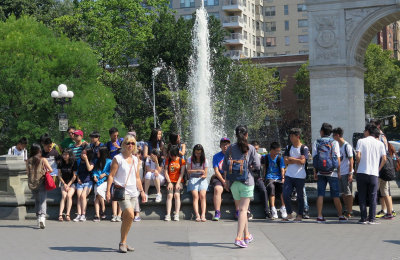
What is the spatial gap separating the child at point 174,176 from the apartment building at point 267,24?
73277 millimetres

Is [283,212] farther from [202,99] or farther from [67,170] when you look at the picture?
[202,99]

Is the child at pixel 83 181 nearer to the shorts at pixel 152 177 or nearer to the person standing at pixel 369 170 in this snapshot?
the shorts at pixel 152 177

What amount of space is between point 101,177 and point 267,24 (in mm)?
Answer: 81844

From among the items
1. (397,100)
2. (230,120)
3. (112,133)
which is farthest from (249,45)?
(112,133)

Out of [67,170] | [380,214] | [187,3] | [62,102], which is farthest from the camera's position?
[187,3]

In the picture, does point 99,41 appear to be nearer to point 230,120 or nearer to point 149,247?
point 230,120

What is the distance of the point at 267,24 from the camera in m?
93.1

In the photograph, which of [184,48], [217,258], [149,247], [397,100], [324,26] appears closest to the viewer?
[217,258]

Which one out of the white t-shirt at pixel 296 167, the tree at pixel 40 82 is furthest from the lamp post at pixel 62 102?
the white t-shirt at pixel 296 167

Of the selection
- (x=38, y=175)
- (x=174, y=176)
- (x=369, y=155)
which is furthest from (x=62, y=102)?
(x=369, y=155)

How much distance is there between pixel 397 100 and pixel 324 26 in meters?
47.8

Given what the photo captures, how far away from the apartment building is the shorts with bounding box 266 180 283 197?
7327 cm

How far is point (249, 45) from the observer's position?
8931 centimetres

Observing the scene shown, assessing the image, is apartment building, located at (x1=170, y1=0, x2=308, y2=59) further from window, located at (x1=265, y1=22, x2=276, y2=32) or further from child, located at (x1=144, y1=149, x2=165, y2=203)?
child, located at (x1=144, y1=149, x2=165, y2=203)
